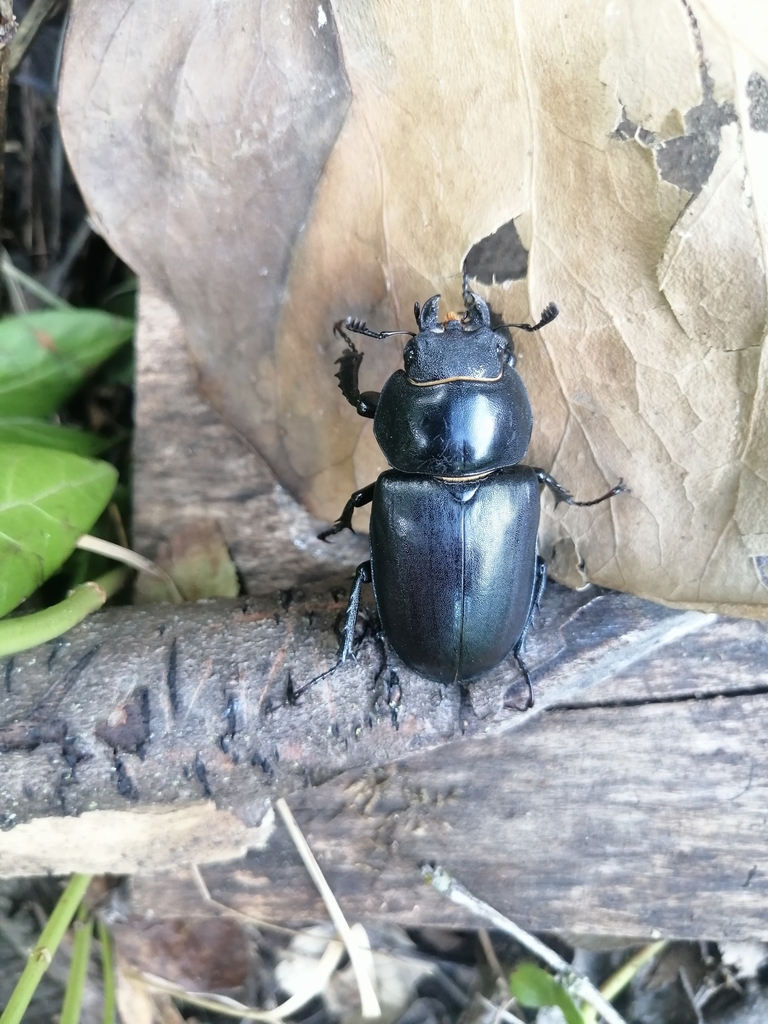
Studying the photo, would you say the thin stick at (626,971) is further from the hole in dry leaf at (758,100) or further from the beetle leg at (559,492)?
the hole in dry leaf at (758,100)

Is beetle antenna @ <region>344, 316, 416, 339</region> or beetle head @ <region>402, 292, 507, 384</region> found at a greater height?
beetle antenna @ <region>344, 316, 416, 339</region>

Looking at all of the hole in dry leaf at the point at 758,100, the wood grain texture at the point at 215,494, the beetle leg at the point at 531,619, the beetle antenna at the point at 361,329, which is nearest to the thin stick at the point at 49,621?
the wood grain texture at the point at 215,494

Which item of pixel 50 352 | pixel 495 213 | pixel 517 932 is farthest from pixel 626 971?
pixel 50 352

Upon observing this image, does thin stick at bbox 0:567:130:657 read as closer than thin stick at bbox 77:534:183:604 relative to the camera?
Yes

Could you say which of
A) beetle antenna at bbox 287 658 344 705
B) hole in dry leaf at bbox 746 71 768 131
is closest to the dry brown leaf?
hole in dry leaf at bbox 746 71 768 131

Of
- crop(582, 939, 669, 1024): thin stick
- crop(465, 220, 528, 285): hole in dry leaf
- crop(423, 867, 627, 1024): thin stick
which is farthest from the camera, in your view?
crop(582, 939, 669, 1024): thin stick

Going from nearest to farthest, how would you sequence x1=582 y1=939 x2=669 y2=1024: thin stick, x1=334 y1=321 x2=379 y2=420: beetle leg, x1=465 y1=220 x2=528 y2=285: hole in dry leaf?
x1=465 y1=220 x2=528 y2=285: hole in dry leaf
x1=334 y1=321 x2=379 y2=420: beetle leg
x1=582 y1=939 x2=669 y2=1024: thin stick

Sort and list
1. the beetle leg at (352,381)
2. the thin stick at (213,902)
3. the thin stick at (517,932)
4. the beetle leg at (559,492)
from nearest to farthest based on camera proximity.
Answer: the beetle leg at (559,492) < the beetle leg at (352,381) < the thin stick at (517,932) < the thin stick at (213,902)

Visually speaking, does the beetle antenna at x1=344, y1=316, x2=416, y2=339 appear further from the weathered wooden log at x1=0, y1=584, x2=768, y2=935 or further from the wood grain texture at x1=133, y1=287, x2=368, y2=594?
the weathered wooden log at x1=0, y1=584, x2=768, y2=935

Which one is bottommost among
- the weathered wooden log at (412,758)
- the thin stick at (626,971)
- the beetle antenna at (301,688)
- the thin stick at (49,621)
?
the thin stick at (626,971)
